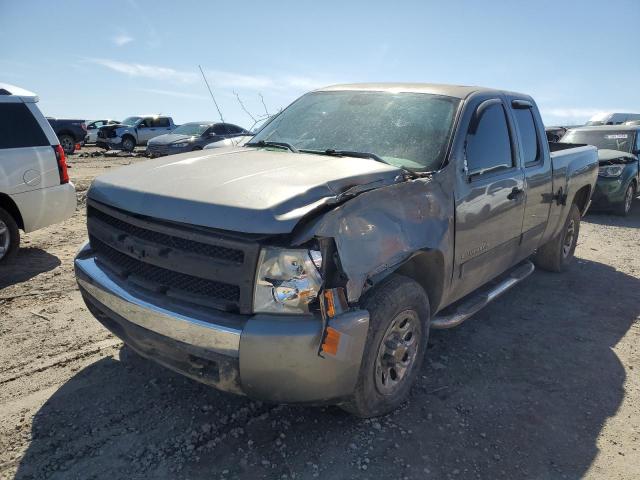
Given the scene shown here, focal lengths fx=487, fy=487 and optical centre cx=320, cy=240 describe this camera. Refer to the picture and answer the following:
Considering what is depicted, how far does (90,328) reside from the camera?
3.75 m

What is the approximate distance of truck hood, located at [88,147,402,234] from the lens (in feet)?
7.13

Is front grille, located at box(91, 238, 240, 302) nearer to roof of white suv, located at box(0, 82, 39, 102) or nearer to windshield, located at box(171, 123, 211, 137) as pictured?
roof of white suv, located at box(0, 82, 39, 102)

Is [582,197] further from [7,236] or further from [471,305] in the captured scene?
[7,236]

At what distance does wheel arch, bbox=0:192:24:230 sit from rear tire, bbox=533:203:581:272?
19.0 ft

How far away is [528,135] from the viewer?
4.30m

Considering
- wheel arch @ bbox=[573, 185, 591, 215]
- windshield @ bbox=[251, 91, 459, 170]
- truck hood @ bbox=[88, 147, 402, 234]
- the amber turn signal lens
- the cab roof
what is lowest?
wheel arch @ bbox=[573, 185, 591, 215]

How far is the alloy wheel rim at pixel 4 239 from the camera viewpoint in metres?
5.11

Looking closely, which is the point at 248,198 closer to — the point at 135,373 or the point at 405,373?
the point at 405,373

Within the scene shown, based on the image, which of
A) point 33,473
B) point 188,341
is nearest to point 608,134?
point 188,341

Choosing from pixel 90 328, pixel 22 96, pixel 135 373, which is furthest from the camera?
pixel 22 96

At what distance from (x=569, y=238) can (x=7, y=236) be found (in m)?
6.35

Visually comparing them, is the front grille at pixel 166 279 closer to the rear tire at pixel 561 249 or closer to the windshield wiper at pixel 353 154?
the windshield wiper at pixel 353 154

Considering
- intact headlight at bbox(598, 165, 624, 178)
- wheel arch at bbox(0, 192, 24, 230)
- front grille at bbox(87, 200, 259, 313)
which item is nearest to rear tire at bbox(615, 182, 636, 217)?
intact headlight at bbox(598, 165, 624, 178)

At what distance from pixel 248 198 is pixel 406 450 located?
1.54 metres
